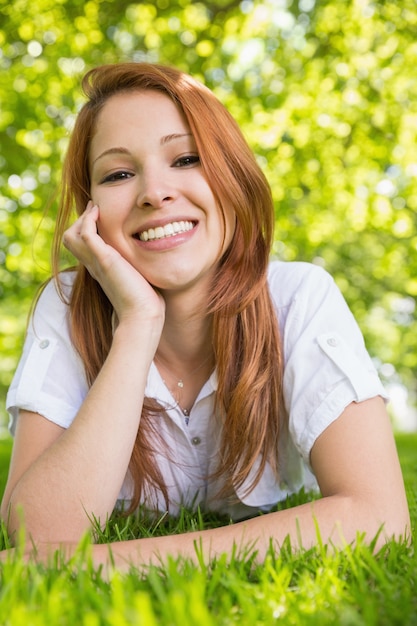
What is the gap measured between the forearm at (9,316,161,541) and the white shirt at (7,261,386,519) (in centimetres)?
29

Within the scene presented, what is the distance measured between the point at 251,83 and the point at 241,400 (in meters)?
6.51

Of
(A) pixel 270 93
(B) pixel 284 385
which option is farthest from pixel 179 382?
(A) pixel 270 93

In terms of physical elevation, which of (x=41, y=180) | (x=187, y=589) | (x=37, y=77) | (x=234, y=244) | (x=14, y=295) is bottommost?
(x=187, y=589)

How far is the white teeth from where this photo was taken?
2.58 m

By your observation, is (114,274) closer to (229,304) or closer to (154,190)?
(154,190)

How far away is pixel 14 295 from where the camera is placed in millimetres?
8109

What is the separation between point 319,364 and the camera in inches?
96.6

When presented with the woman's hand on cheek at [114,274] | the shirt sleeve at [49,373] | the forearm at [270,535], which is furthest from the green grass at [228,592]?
the woman's hand on cheek at [114,274]

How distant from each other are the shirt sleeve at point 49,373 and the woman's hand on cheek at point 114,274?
258 mm

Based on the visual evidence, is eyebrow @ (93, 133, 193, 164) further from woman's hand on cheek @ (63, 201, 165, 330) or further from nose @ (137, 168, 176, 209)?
woman's hand on cheek @ (63, 201, 165, 330)

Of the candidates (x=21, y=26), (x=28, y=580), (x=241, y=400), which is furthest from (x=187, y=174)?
(x=21, y=26)

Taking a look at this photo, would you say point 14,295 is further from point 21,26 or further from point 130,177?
point 130,177

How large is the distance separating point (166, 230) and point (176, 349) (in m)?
0.57

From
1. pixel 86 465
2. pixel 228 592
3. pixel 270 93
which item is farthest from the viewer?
pixel 270 93
